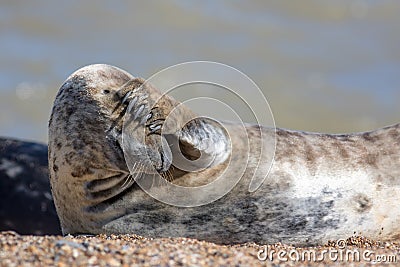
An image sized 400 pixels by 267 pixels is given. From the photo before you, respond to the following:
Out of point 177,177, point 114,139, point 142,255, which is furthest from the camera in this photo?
point 177,177

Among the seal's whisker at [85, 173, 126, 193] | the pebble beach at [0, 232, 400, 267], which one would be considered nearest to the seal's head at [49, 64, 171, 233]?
the seal's whisker at [85, 173, 126, 193]

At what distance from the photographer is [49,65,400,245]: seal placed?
5.57 metres

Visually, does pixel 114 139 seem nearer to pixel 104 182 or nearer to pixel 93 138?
pixel 93 138

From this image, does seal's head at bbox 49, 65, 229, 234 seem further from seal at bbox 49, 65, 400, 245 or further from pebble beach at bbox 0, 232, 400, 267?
pebble beach at bbox 0, 232, 400, 267

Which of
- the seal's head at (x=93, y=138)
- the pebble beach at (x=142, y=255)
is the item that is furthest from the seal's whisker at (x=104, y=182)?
the pebble beach at (x=142, y=255)

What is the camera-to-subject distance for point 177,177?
5.67 metres

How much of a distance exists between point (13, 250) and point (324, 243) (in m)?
2.45

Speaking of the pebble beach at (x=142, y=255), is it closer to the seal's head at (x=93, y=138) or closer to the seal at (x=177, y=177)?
the seal at (x=177, y=177)

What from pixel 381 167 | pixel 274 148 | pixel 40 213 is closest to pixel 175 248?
pixel 274 148

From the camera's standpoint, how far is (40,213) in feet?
28.6

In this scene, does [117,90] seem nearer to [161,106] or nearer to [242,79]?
[161,106]

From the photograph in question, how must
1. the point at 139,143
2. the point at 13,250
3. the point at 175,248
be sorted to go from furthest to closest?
the point at 139,143 < the point at 175,248 < the point at 13,250

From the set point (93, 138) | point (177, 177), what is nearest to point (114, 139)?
point (93, 138)

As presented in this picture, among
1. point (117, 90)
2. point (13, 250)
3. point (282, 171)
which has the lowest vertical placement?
point (13, 250)
